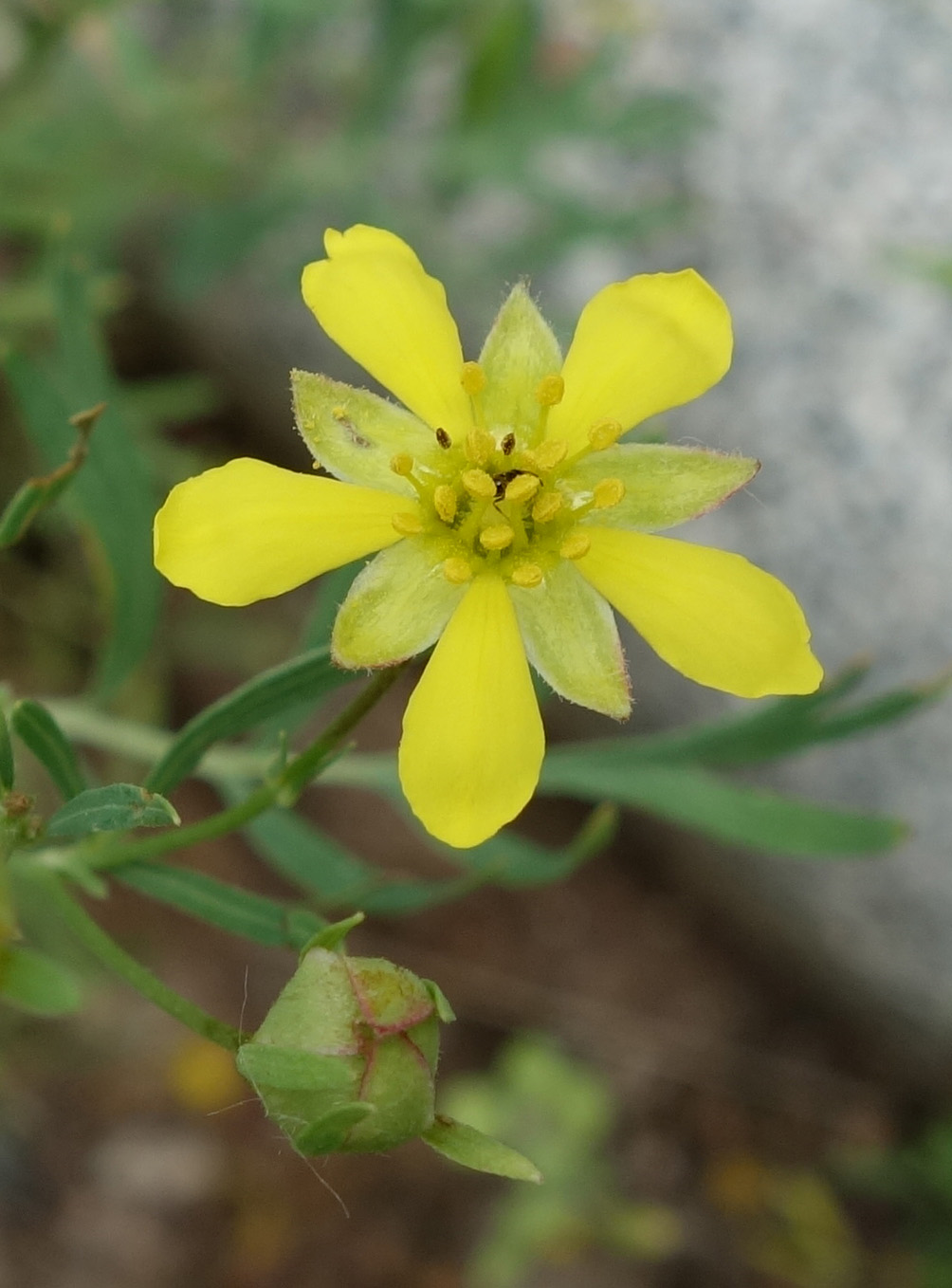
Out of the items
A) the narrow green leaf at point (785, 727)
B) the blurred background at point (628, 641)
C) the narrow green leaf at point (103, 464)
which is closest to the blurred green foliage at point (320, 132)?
the blurred background at point (628, 641)

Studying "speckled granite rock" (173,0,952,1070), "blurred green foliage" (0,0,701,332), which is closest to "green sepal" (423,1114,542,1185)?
"speckled granite rock" (173,0,952,1070)

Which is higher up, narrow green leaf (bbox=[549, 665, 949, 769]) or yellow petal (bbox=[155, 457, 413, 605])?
yellow petal (bbox=[155, 457, 413, 605])

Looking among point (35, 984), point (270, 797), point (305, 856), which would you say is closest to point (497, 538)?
point (270, 797)

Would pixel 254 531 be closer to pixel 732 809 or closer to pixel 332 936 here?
pixel 332 936

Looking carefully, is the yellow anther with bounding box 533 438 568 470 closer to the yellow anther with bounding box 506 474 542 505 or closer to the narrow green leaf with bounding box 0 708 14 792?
the yellow anther with bounding box 506 474 542 505

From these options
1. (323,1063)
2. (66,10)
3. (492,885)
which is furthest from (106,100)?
(323,1063)

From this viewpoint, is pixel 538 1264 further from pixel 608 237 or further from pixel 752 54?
pixel 752 54

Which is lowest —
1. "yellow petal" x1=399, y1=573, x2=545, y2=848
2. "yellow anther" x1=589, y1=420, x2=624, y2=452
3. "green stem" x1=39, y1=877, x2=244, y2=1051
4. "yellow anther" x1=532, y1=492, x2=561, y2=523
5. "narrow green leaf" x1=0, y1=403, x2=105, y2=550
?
"green stem" x1=39, y1=877, x2=244, y2=1051
